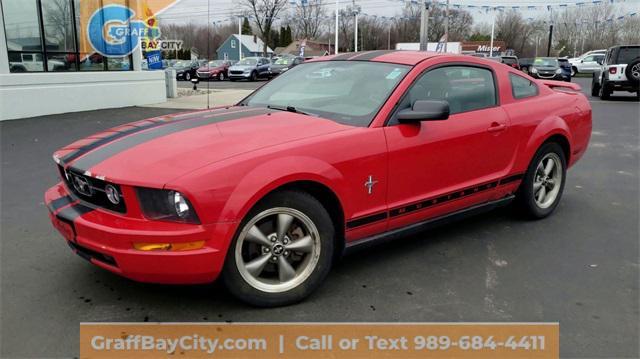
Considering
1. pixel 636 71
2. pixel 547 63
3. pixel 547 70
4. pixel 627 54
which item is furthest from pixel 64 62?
pixel 547 63

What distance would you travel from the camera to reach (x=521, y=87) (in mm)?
4820

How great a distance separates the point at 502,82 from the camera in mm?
4613

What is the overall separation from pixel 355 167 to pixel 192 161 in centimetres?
104

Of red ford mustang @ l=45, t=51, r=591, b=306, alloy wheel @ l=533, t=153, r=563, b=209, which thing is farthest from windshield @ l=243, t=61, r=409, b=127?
alloy wheel @ l=533, t=153, r=563, b=209

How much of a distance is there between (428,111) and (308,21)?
8351cm

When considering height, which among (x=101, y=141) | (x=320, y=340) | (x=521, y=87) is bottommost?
(x=320, y=340)

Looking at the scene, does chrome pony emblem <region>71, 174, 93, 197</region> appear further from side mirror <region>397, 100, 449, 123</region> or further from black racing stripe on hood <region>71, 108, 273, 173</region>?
side mirror <region>397, 100, 449, 123</region>

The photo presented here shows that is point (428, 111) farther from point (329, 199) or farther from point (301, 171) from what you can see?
point (301, 171)

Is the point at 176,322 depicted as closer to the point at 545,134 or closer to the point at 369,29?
the point at 545,134

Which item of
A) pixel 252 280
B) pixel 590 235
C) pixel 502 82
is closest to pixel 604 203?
pixel 590 235

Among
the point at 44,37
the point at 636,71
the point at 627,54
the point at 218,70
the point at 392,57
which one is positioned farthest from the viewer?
the point at 218,70

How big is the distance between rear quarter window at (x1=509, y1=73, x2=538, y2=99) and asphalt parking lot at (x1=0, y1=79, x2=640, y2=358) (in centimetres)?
119

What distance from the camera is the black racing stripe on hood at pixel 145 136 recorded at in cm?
318

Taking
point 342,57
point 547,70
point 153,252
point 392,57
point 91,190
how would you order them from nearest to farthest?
point 153,252 → point 91,190 → point 392,57 → point 342,57 → point 547,70
